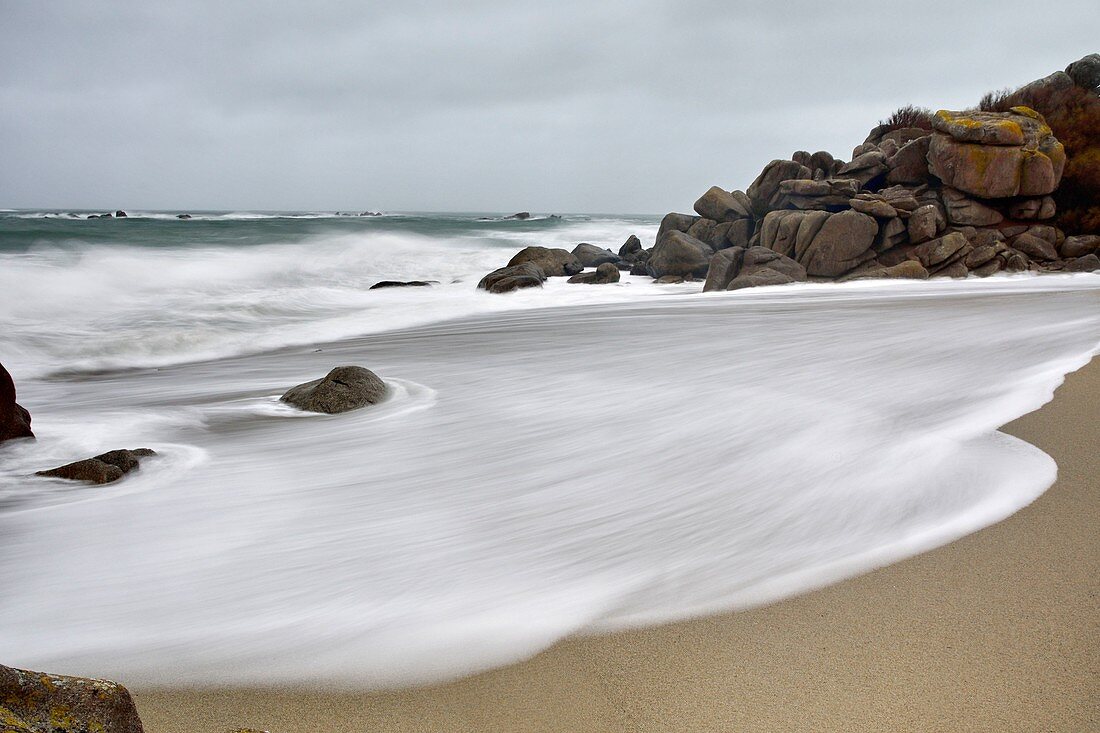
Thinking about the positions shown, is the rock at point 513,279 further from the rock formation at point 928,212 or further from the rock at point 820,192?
the rock at point 820,192

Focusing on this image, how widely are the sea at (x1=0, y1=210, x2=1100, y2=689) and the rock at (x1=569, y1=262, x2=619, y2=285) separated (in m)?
7.91

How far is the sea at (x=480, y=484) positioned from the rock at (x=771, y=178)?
8821 mm

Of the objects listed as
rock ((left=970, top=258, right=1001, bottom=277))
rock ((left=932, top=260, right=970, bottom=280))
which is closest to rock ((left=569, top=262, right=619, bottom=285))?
rock ((left=932, top=260, right=970, bottom=280))

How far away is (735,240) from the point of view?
17688 millimetres

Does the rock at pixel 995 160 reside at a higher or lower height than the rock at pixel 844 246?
higher

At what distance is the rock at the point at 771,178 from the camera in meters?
16.9

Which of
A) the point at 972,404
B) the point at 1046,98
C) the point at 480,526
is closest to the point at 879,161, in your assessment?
the point at 1046,98

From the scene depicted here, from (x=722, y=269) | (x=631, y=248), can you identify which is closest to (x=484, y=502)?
(x=722, y=269)

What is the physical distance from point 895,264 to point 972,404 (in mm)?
10989

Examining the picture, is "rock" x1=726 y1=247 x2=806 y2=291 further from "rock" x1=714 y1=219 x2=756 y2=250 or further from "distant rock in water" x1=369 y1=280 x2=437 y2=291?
"distant rock in water" x1=369 y1=280 x2=437 y2=291

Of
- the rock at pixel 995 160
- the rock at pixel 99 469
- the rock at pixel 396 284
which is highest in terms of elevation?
the rock at pixel 995 160

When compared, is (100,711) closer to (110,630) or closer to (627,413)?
(110,630)

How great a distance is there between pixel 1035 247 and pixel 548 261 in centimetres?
1069

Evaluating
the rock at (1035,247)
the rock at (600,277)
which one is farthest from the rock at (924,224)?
the rock at (600,277)
